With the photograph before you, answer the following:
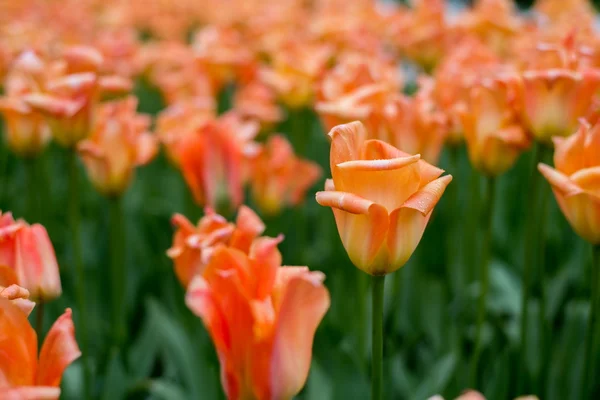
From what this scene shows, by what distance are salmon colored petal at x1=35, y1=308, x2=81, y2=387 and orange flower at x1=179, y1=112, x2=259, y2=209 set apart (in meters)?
0.84

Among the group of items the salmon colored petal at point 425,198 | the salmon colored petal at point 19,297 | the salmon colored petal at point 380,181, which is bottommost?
the salmon colored petal at point 19,297

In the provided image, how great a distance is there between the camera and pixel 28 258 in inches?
38.9

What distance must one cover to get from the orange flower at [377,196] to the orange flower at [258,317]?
78 mm

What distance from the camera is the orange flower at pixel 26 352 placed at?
692mm

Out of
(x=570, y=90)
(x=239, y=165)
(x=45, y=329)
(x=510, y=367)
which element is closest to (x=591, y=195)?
(x=570, y=90)

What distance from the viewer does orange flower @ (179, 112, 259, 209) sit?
154 cm

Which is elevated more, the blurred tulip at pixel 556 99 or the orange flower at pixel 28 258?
the blurred tulip at pixel 556 99

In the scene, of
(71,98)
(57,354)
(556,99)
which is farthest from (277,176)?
(57,354)

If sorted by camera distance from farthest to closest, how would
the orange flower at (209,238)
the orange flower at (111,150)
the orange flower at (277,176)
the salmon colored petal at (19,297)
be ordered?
1. the orange flower at (277,176)
2. the orange flower at (111,150)
3. the orange flower at (209,238)
4. the salmon colored petal at (19,297)

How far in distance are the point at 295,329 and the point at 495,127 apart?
0.67m

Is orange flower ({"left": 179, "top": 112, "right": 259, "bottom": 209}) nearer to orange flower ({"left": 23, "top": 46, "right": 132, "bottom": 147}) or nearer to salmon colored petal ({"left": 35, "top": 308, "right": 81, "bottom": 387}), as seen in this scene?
orange flower ({"left": 23, "top": 46, "right": 132, "bottom": 147})

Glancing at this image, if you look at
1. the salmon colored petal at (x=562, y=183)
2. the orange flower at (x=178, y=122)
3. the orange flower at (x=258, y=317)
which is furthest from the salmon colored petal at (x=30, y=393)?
the orange flower at (x=178, y=122)

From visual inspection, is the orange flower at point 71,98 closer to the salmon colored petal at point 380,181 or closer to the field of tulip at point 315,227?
the field of tulip at point 315,227

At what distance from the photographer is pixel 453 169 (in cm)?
182
